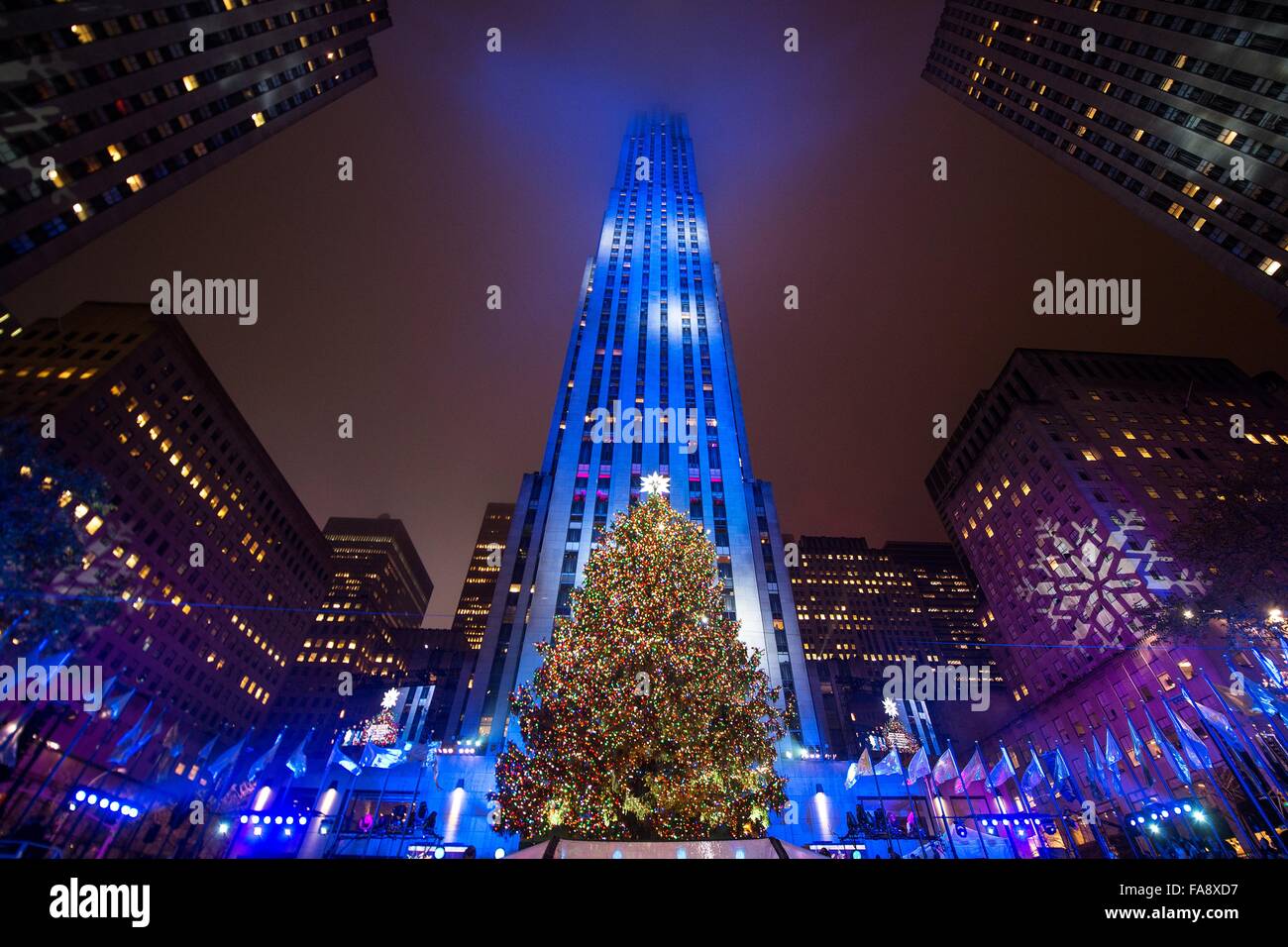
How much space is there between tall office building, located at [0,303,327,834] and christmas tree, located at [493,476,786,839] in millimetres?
45611

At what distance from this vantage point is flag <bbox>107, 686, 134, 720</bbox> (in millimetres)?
20962

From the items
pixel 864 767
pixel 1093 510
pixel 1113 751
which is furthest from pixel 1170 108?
pixel 864 767

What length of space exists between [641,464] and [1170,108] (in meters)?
53.0

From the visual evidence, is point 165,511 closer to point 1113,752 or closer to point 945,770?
point 945,770

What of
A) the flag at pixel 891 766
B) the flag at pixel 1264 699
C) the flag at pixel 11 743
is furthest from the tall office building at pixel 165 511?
the flag at pixel 1264 699

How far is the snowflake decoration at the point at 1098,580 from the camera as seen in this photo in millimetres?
50281

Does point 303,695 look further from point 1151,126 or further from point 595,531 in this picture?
point 1151,126

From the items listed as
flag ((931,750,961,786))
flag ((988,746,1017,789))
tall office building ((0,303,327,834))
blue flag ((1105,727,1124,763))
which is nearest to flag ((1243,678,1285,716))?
blue flag ((1105,727,1124,763))

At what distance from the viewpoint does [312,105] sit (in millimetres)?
54906

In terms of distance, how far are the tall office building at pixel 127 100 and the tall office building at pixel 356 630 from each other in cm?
4510

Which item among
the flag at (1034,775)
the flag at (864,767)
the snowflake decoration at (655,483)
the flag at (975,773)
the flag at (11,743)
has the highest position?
the snowflake decoration at (655,483)

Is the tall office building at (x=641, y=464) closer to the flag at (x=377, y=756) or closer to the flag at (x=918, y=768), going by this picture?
the flag at (x=377, y=756)
